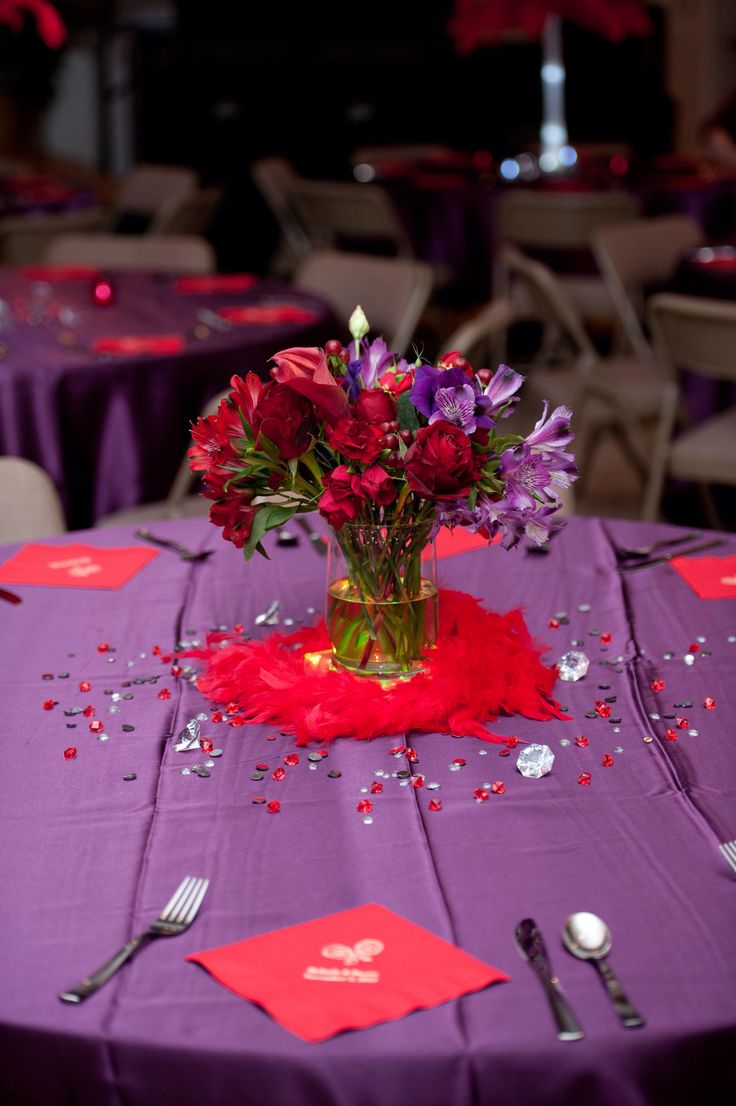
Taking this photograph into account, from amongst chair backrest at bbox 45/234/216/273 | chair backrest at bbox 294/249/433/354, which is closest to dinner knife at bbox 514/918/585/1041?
chair backrest at bbox 294/249/433/354

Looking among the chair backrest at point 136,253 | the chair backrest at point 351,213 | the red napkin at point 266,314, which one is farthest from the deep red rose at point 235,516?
the chair backrest at point 351,213

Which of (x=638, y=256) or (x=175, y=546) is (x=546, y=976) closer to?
(x=175, y=546)

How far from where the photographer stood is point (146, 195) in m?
7.29

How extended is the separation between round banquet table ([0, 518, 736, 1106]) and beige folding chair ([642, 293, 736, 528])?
5.59ft

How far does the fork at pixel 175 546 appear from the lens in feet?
6.45

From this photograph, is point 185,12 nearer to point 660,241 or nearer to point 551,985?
point 660,241

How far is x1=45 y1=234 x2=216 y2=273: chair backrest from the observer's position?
15.5 ft

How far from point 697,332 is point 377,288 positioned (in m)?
1.02

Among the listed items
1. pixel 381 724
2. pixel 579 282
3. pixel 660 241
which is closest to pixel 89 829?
pixel 381 724

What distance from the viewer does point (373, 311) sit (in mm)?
4000

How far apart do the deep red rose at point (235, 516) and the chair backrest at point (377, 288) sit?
2358 millimetres

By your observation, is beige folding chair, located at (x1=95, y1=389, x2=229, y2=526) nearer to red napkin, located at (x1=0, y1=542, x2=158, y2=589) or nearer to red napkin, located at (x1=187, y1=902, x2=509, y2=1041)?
red napkin, located at (x1=0, y1=542, x2=158, y2=589)

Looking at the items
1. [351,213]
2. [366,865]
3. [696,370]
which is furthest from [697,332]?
[351,213]

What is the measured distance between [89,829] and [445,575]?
0.77 metres
